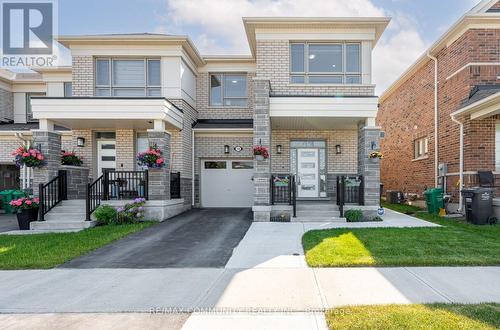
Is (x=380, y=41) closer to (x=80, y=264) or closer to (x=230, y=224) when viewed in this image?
(x=230, y=224)

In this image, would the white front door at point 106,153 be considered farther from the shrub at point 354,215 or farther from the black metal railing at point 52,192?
the shrub at point 354,215

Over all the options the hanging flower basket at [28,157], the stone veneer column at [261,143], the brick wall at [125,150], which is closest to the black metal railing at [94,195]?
the hanging flower basket at [28,157]

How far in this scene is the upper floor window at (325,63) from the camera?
1295cm

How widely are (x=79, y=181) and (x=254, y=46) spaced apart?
9009mm

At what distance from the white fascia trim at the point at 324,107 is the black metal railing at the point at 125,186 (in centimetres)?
513

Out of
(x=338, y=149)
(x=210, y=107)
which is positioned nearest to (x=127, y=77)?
(x=210, y=107)

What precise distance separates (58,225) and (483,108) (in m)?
13.9

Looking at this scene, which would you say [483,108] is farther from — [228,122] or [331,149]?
[228,122]

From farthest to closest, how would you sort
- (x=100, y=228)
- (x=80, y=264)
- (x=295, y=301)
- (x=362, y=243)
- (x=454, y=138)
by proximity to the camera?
(x=454, y=138), (x=100, y=228), (x=362, y=243), (x=80, y=264), (x=295, y=301)

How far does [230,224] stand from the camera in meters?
10.6

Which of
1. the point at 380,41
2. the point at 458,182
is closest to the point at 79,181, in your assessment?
the point at 380,41

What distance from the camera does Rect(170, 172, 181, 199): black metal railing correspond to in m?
12.6

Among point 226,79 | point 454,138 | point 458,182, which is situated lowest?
point 458,182

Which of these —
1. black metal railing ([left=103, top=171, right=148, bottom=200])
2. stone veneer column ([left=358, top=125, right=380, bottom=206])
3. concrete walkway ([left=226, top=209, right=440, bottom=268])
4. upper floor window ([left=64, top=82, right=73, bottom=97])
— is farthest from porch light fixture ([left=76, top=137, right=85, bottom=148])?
stone veneer column ([left=358, top=125, right=380, bottom=206])
